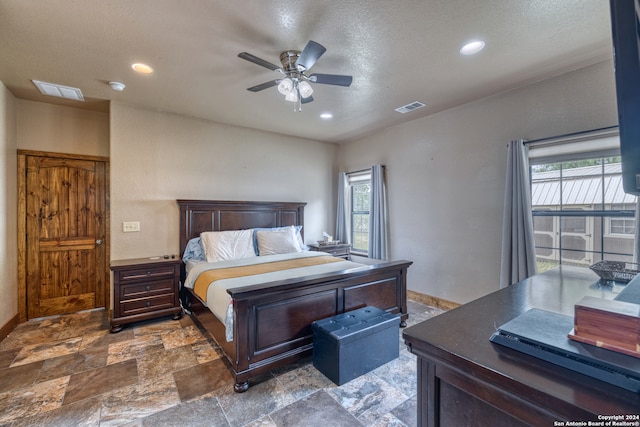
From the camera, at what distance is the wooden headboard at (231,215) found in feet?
13.1

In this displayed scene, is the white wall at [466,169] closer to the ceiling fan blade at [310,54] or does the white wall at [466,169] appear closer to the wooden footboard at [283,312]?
the wooden footboard at [283,312]

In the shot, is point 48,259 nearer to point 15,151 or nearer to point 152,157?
point 15,151

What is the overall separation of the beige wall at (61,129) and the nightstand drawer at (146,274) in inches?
71.8

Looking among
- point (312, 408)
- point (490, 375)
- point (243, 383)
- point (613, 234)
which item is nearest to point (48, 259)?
point (243, 383)

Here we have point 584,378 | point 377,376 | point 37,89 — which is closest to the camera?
point 584,378

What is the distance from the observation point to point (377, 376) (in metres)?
2.36

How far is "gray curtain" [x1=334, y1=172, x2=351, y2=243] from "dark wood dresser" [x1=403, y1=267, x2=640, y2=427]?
4.18m

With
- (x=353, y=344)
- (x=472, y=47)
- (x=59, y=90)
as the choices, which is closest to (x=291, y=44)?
(x=472, y=47)

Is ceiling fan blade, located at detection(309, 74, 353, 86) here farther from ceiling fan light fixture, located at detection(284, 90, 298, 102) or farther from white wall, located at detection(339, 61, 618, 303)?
white wall, located at detection(339, 61, 618, 303)

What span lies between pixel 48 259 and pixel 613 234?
6.28 m

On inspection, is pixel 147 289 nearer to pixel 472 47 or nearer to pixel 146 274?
pixel 146 274

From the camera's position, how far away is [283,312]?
240 centimetres

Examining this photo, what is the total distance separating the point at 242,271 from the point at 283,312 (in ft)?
2.77

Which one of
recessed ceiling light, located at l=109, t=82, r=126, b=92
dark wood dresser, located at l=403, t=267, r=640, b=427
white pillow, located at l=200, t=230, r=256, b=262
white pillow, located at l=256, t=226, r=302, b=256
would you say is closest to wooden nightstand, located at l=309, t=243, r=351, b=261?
white pillow, located at l=256, t=226, r=302, b=256
